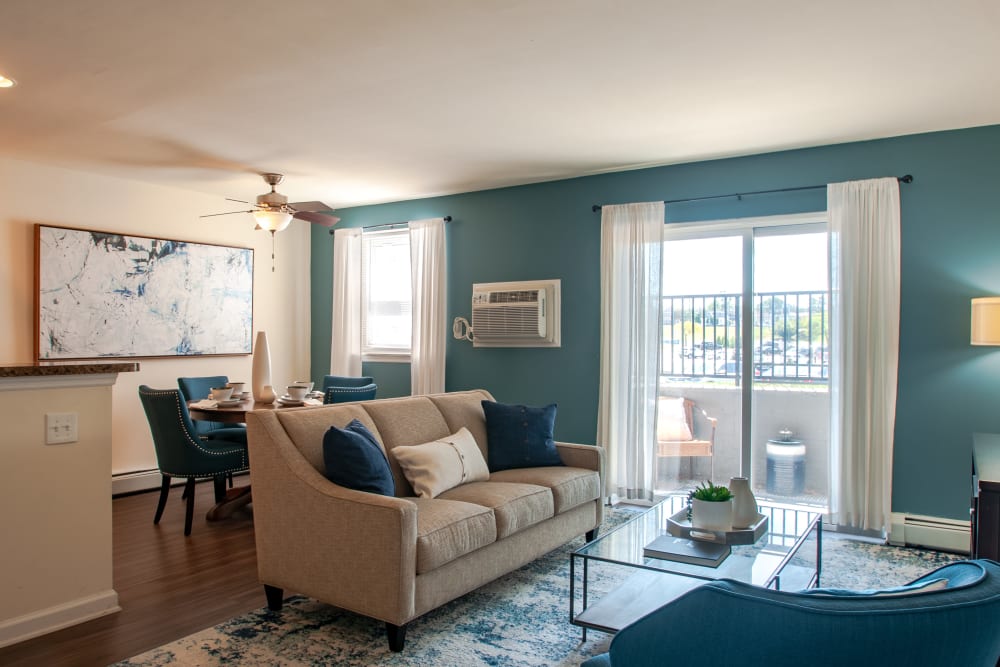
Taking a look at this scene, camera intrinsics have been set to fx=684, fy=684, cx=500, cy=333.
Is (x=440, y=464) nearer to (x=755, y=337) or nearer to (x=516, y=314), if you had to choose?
(x=516, y=314)

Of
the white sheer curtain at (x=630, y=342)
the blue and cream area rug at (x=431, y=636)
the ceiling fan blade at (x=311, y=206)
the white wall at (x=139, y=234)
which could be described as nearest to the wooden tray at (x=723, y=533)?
the blue and cream area rug at (x=431, y=636)

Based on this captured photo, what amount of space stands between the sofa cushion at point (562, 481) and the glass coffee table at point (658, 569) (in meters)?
0.39

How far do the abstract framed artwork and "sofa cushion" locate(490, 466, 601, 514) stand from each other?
3552 millimetres

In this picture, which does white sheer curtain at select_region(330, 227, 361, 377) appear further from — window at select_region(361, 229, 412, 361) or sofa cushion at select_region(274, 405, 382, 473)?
sofa cushion at select_region(274, 405, 382, 473)

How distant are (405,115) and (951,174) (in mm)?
3302

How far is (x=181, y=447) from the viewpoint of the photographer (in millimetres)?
4379

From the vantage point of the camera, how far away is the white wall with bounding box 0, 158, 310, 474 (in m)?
5.02

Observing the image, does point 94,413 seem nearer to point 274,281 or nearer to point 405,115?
point 405,115

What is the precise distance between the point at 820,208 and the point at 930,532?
2.13 m

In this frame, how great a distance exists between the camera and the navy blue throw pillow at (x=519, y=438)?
4.02m

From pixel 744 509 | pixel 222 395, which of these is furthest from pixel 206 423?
pixel 744 509

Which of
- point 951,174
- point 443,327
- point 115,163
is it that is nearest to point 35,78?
point 115,163

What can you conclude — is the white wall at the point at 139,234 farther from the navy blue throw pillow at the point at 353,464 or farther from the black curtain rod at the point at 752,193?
the black curtain rod at the point at 752,193

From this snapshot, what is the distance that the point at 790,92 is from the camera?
3.58 meters
